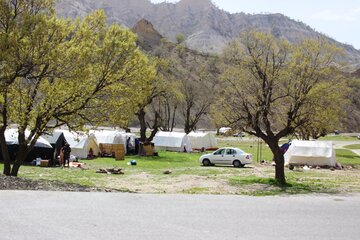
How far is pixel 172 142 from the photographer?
52.4 metres

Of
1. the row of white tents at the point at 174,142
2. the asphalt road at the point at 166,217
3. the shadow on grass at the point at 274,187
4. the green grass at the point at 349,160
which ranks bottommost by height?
the shadow on grass at the point at 274,187

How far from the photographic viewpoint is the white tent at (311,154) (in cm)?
3572

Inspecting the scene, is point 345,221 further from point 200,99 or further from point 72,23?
point 200,99

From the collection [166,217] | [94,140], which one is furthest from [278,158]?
[94,140]

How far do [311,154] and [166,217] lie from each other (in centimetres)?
2828

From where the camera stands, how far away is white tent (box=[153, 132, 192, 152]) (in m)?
52.1

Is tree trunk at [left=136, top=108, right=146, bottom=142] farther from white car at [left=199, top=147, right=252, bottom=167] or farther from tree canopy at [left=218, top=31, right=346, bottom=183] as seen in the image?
tree canopy at [left=218, top=31, right=346, bottom=183]

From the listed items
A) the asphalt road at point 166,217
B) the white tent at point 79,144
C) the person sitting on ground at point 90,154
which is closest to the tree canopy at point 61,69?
the asphalt road at point 166,217

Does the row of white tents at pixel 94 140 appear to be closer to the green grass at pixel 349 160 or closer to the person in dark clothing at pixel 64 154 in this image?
the person in dark clothing at pixel 64 154

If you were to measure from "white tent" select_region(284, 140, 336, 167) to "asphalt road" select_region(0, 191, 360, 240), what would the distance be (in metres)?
23.6

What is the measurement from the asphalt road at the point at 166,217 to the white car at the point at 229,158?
20962 millimetres

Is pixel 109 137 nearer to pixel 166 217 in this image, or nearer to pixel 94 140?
pixel 94 140

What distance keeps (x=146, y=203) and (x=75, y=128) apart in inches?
321

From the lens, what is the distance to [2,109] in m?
18.2
